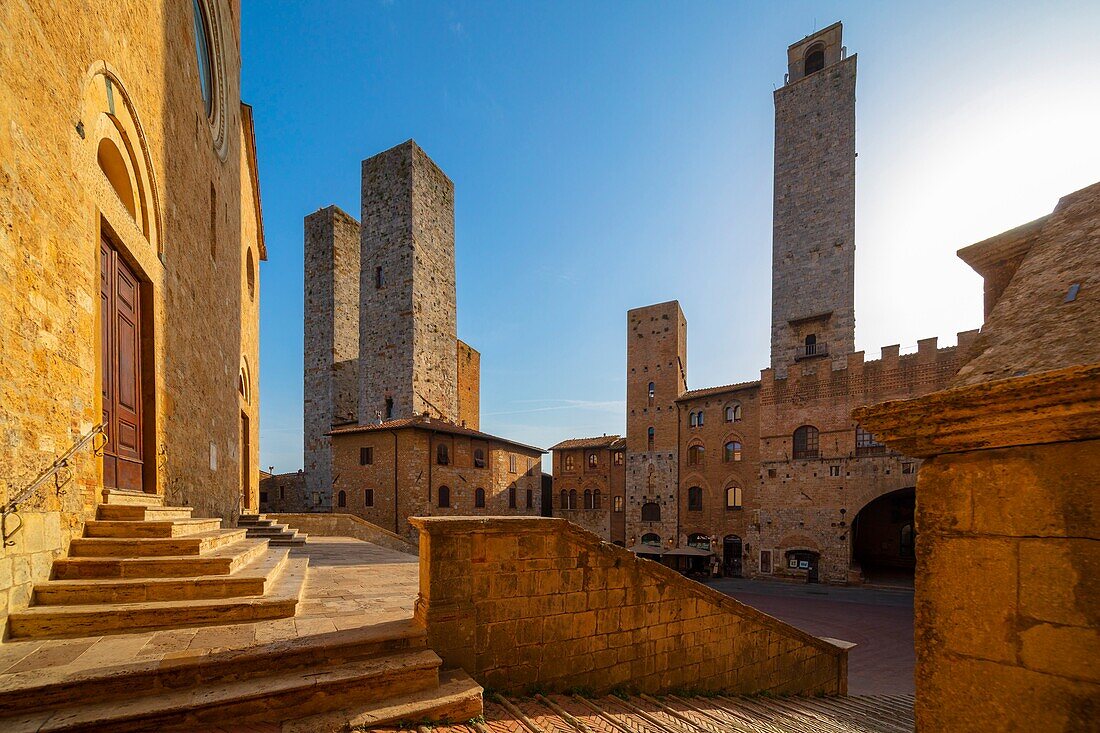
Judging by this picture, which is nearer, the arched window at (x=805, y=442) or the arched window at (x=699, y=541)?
the arched window at (x=805, y=442)

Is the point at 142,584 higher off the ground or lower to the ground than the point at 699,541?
higher

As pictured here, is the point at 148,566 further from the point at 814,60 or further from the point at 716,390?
the point at 814,60

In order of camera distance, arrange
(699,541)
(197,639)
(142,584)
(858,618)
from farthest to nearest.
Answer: (699,541) → (858,618) → (142,584) → (197,639)

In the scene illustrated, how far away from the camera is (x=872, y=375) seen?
2134cm

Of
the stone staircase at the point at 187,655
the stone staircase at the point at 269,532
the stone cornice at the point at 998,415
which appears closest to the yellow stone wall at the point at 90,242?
the stone staircase at the point at 187,655

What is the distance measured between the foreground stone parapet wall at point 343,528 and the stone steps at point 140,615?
1098cm

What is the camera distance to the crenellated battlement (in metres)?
19.6

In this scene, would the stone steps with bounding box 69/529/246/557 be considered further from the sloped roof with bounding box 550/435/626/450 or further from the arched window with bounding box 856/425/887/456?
the sloped roof with bounding box 550/435/626/450

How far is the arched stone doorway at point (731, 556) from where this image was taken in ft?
81.5

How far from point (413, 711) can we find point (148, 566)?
327cm

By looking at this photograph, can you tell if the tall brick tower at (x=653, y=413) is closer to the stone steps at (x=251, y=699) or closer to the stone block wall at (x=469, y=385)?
the stone block wall at (x=469, y=385)

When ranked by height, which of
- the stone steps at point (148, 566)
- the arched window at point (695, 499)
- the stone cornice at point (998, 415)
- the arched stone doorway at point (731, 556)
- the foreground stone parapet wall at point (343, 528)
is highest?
the stone cornice at point (998, 415)

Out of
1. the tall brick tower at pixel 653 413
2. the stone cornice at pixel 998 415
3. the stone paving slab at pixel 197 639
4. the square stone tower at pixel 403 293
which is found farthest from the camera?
the tall brick tower at pixel 653 413

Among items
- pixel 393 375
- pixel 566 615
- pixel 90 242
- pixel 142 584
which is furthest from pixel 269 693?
pixel 393 375
